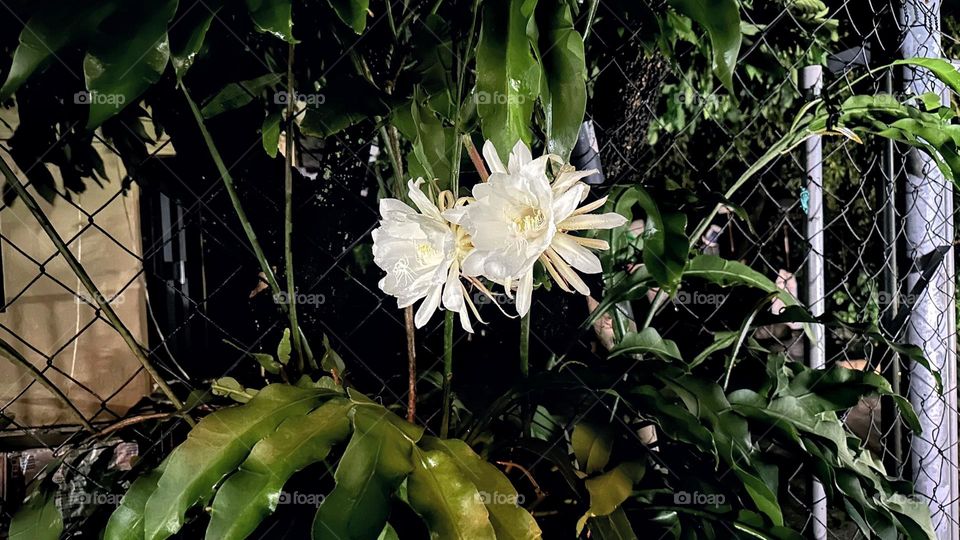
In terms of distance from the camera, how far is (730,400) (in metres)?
1.02

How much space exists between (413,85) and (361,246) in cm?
56

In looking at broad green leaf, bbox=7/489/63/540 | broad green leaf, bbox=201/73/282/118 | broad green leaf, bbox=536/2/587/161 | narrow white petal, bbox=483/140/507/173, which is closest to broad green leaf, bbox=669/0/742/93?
broad green leaf, bbox=536/2/587/161

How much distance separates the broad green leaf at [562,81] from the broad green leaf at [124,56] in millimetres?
348

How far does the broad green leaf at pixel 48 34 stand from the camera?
2.22ft

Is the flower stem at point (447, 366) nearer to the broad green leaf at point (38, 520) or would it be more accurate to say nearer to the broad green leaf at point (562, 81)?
the broad green leaf at point (562, 81)

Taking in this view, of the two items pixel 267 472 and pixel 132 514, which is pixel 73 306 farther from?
pixel 267 472

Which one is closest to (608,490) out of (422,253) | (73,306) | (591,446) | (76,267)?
(591,446)

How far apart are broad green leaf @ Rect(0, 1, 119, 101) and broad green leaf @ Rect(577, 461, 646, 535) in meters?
0.68

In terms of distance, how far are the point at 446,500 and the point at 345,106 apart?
Result: 1.48 feet

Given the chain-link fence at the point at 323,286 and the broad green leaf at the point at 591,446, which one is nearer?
the broad green leaf at the point at 591,446

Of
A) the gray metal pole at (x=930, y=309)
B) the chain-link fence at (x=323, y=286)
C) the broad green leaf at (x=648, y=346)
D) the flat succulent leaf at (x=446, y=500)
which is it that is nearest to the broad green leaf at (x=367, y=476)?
the flat succulent leaf at (x=446, y=500)

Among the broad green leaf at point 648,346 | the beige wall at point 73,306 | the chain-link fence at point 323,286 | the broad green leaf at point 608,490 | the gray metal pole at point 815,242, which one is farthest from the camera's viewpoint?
the beige wall at point 73,306

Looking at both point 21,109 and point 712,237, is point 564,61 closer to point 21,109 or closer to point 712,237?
point 21,109

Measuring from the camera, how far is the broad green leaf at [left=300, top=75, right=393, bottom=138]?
2.85 feet
